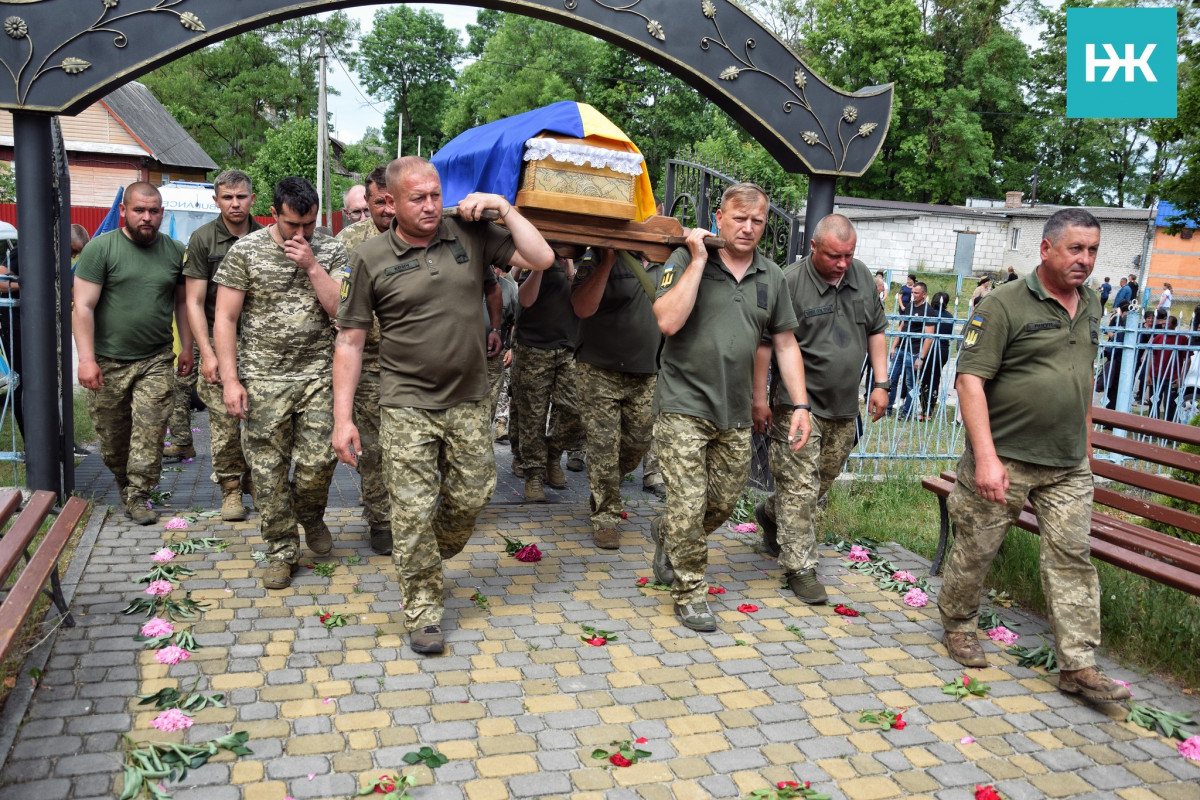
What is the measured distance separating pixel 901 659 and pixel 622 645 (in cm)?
137

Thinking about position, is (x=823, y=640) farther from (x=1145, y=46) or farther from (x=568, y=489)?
(x=1145, y=46)

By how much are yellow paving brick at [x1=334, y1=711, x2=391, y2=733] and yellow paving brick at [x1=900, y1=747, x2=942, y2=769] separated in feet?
6.72

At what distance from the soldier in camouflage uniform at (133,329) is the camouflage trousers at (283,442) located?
135 cm

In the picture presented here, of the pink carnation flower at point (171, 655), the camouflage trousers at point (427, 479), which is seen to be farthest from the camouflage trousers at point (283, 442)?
the pink carnation flower at point (171, 655)

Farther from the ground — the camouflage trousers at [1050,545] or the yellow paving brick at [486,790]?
the camouflage trousers at [1050,545]

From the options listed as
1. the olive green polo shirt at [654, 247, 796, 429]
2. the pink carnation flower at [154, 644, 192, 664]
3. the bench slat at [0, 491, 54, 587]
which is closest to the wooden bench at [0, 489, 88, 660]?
the bench slat at [0, 491, 54, 587]

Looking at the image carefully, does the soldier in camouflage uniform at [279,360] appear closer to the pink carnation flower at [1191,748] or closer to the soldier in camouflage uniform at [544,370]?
the soldier in camouflage uniform at [544,370]

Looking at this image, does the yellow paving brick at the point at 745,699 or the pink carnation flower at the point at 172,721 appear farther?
the yellow paving brick at the point at 745,699

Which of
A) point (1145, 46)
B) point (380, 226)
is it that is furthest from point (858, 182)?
point (380, 226)

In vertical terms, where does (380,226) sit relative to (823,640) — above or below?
above

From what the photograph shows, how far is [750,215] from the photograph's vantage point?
192 inches

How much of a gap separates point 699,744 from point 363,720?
1.33 m

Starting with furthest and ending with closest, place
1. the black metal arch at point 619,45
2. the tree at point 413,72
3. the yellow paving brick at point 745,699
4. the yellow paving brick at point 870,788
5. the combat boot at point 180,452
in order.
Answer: the tree at point 413,72 → the combat boot at point 180,452 → the black metal arch at point 619,45 → the yellow paving brick at point 745,699 → the yellow paving brick at point 870,788

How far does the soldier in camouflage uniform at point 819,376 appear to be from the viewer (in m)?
5.36
